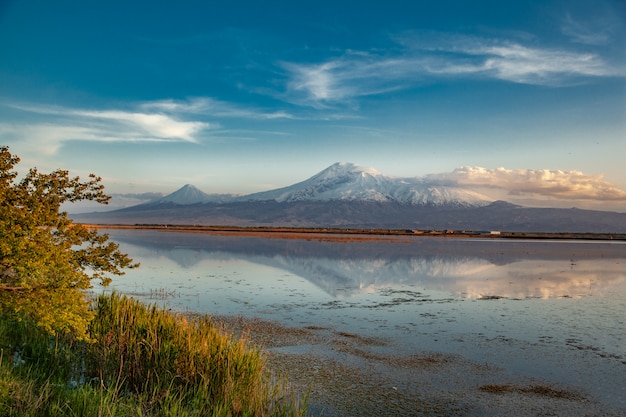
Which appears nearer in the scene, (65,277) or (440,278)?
(65,277)

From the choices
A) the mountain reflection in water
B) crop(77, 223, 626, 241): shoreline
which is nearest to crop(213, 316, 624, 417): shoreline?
the mountain reflection in water

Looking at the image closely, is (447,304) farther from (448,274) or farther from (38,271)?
(38,271)

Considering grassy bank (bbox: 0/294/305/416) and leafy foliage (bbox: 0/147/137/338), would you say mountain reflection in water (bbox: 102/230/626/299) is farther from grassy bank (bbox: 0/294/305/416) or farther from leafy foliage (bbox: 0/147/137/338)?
leafy foliage (bbox: 0/147/137/338)

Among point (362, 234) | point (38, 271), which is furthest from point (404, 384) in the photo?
point (362, 234)

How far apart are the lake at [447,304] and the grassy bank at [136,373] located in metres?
7.02

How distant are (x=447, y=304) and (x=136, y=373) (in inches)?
697

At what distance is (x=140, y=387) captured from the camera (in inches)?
484

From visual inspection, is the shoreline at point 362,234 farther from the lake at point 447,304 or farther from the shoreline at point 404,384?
the shoreline at point 404,384

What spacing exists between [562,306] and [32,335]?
23388 mm

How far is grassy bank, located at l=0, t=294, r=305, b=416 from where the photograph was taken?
9859mm

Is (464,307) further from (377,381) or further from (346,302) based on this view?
(377,381)

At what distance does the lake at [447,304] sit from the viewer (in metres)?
16.2

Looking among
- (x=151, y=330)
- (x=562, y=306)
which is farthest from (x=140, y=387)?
(x=562, y=306)

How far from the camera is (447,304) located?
85.8 ft
